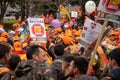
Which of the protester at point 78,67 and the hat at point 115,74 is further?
the protester at point 78,67

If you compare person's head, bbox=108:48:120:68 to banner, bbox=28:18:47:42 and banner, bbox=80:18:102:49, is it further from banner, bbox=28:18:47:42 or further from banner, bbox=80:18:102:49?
banner, bbox=28:18:47:42

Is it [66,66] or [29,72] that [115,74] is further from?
[29,72]

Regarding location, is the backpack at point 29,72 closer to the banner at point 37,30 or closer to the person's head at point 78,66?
the person's head at point 78,66

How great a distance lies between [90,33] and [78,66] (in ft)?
5.59

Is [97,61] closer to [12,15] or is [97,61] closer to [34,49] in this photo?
[34,49]

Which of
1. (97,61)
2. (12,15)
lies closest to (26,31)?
(97,61)

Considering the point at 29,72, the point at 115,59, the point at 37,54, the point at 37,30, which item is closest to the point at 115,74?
the point at 115,59

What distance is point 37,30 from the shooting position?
29.9ft

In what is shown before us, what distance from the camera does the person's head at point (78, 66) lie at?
4734 millimetres

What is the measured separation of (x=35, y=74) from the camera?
5082mm

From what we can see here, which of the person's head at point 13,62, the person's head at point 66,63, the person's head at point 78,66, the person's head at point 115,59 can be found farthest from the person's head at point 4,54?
the person's head at point 115,59

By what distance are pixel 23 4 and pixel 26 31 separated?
21233mm

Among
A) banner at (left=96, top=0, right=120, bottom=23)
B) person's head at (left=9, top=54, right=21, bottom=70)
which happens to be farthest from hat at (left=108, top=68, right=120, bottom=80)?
person's head at (left=9, top=54, right=21, bottom=70)

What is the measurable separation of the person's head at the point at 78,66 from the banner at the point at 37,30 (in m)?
4.12
